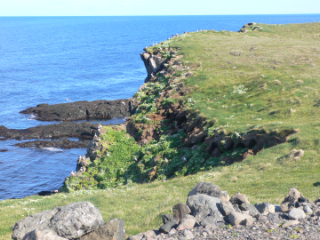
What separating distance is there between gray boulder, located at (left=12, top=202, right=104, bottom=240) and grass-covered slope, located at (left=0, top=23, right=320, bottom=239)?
189 centimetres

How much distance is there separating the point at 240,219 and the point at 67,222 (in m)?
5.57

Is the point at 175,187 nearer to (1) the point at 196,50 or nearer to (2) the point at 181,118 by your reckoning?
(2) the point at 181,118

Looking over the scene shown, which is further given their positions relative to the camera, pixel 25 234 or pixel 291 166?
pixel 291 166

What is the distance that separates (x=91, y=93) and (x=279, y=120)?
64377 millimetres

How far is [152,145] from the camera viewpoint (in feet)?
98.6

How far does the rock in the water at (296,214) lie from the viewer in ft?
34.0

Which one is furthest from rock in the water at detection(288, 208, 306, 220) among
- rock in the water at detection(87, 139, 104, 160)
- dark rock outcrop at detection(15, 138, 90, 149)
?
dark rock outcrop at detection(15, 138, 90, 149)

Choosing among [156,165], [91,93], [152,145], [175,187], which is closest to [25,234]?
[175,187]

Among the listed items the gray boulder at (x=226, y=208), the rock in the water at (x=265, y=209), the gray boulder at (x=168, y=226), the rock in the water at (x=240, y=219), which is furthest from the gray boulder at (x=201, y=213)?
the rock in the water at (x=265, y=209)

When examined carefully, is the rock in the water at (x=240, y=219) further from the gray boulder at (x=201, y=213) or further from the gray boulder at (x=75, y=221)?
the gray boulder at (x=75, y=221)

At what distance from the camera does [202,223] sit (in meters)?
10.6

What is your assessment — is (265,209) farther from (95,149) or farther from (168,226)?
(95,149)

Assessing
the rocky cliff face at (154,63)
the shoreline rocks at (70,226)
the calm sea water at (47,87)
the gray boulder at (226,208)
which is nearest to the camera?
the shoreline rocks at (70,226)

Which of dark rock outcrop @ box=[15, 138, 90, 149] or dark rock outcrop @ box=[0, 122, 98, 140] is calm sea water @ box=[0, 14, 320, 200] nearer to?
dark rock outcrop @ box=[15, 138, 90, 149]
